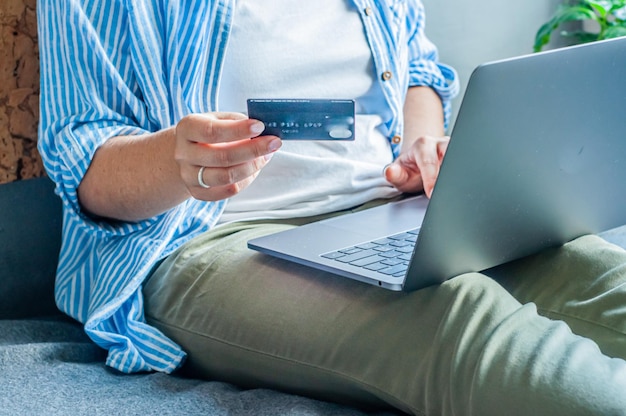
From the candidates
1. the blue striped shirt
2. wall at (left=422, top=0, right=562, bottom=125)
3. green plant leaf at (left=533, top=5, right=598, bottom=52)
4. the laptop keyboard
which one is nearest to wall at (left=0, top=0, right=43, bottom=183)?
the blue striped shirt

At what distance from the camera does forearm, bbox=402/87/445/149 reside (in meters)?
1.40

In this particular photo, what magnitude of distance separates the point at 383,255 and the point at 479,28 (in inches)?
43.0

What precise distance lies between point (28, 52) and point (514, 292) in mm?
736

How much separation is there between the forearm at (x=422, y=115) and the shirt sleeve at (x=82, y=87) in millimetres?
481

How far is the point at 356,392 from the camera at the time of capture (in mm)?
897

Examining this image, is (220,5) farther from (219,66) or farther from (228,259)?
(228,259)

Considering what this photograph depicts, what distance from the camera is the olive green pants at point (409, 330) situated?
0.75 metres

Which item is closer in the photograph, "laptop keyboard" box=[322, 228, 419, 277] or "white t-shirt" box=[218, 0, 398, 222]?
"laptop keyboard" box=[322, 228, 419, 277]

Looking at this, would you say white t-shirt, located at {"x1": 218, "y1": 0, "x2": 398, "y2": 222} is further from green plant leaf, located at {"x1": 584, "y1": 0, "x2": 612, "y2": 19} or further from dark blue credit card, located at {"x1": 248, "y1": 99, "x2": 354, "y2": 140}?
green plant leaf, located at {"x1": 584, "y1": 0, "x2": 612, "y2": 19}

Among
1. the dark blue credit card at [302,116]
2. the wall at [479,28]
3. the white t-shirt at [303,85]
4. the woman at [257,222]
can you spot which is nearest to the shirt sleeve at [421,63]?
the woman at [257,222]

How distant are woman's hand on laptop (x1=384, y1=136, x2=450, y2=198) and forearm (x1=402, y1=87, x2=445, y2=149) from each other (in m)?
0.17

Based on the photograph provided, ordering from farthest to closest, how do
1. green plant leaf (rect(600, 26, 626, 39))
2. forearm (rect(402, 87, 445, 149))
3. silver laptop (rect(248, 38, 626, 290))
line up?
green plant leaf (rect(600, 26, 626, 39))
forearm (rect(402, 87, 445, 149))
silver laptop (rect(248, 38, 626, 290))

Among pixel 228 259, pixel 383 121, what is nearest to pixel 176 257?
pixel 228 259

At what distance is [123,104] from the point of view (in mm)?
1075
